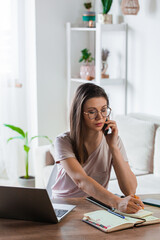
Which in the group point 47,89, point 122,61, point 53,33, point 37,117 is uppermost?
point 53,33

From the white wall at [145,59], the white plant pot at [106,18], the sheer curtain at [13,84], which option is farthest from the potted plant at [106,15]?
the sheer curtain at [13,84]

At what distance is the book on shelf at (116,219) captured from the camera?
137cm

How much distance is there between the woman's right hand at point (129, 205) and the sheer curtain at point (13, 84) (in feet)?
8.64

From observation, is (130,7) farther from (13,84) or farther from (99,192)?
(99,192)

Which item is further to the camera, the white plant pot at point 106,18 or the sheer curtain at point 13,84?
the sheer curtain at point 13,84

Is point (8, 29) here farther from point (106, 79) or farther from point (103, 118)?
point (103, 118)

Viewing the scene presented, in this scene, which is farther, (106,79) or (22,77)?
(22,77)

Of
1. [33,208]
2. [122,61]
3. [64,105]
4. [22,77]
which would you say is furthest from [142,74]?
[33,208]

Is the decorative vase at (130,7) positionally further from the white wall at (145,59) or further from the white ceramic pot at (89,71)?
A: the white ceramic pot at (89,71)

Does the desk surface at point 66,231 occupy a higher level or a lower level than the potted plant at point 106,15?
lower

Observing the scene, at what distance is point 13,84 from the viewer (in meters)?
4.19

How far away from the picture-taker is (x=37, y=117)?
396cm

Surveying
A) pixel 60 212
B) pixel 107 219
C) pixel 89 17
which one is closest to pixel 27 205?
pixel 60 212

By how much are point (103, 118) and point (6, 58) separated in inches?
102
